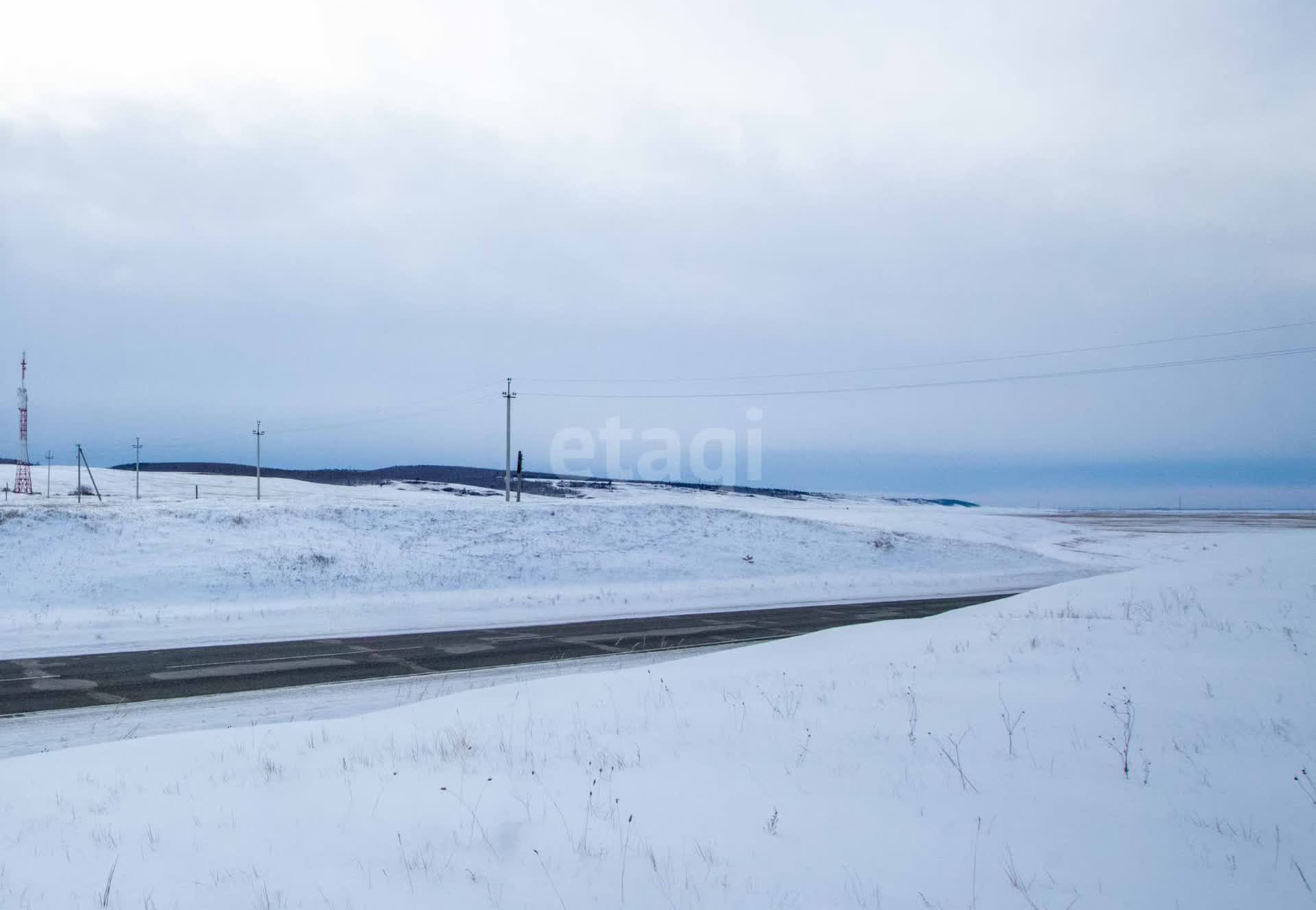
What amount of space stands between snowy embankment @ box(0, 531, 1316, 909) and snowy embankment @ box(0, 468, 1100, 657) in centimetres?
1206

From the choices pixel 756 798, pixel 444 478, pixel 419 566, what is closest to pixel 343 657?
pixel 756 798

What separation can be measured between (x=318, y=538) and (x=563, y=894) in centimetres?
2684

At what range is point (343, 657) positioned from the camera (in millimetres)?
15586

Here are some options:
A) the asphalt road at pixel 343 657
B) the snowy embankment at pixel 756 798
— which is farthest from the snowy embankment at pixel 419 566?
the snowy embankment at pixel 756 798

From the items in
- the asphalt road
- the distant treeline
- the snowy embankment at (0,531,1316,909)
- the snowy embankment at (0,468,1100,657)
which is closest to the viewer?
the snowy embankment at (0,531,1316,909)

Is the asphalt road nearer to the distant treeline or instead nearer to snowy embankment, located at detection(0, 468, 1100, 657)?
snowy embankment, located at detection(0, 468, 1100, 657)

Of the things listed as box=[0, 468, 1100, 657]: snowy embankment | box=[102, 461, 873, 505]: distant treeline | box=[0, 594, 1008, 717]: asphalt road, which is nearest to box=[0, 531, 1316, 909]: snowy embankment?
box=[0, 594, 1008, 717]: asphalt road

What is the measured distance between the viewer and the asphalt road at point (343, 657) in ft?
41.5

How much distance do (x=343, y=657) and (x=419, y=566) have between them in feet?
→ 42.1

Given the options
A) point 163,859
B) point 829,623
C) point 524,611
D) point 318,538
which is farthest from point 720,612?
point 163,859

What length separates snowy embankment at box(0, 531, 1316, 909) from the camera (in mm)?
4500

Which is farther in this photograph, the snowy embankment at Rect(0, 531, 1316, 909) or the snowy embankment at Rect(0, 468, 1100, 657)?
the snowy embankment at Rect(0, 468, 1100, 657)

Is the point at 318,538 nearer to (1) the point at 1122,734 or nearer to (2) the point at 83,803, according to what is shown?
(2) the point at 83,803

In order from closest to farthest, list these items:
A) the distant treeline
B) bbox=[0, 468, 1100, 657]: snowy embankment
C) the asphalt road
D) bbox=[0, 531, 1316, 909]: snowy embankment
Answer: bbox=[0, 531, 1316, 909]: snowy embankment < the asphalt road < bbox=[0, 468, 1100, 657]: snowy embankment < the distant treeline
